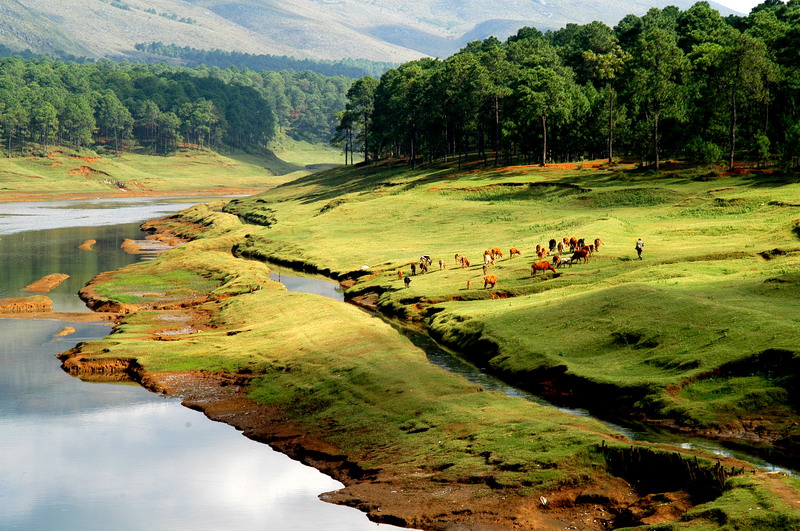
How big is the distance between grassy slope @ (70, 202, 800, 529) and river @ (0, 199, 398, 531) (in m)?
3.25

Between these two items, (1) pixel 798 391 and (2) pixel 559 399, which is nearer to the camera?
(1) pixel 798 391

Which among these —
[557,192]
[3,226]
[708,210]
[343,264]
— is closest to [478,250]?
[343,264]

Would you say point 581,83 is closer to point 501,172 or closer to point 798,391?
point 501,172

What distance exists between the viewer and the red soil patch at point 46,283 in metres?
83.5

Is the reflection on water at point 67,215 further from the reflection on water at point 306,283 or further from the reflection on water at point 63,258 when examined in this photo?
the reflection on water at point 306,283

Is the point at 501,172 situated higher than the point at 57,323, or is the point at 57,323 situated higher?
the point at 501,172

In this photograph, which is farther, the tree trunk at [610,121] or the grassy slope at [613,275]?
the tree trunk at [610,121]

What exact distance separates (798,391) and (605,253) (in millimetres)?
34384

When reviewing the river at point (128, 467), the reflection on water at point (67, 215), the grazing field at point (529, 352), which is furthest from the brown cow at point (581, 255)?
the reflection on water at point (67, 215)

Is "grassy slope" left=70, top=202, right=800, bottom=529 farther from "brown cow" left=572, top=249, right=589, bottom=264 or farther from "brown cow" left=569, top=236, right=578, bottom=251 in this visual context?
"brown cow" left=569, top=236, right=578, bottom=251

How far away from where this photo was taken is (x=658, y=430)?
128ft

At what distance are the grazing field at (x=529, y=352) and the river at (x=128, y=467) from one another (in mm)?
1856

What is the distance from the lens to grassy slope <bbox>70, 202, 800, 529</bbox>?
31797 mm

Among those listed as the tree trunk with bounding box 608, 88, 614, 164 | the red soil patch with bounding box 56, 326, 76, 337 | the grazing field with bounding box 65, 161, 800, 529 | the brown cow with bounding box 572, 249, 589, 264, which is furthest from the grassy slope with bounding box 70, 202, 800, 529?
the tree trunk with bounding box 608, 88, 614, 164
